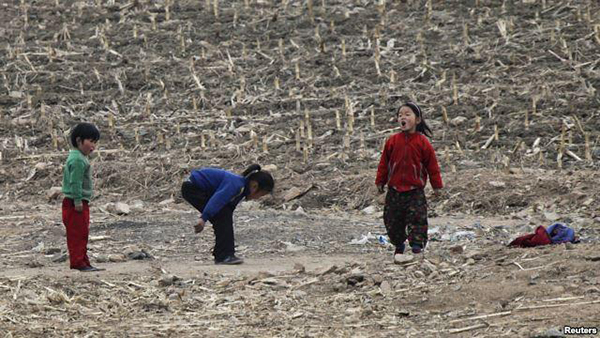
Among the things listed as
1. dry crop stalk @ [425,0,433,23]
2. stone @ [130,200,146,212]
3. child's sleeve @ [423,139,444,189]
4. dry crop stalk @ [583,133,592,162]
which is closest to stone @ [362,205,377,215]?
stone @ [130,200,146,212]

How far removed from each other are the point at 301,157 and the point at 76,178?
673 cm

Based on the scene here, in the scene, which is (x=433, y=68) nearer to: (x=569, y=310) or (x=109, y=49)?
(x=109, y=49)

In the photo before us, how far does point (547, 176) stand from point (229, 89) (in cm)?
650

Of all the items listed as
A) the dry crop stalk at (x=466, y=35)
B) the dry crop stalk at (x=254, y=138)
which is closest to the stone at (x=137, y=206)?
the dry crop stalk at (x=254, y=138)

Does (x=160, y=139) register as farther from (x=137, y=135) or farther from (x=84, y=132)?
(x=84, y=132)

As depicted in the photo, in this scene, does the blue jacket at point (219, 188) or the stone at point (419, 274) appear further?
the blue jacket at point (219, 188)

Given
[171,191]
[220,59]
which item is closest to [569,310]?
[171,191]

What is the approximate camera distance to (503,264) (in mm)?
8414

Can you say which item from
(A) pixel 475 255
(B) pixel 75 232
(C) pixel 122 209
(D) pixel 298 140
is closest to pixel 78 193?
(B) pixel 75 232

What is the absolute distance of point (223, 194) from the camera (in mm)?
9930

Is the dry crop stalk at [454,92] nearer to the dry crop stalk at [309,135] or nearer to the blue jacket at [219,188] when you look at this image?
the dry crop stalk at [309,135]

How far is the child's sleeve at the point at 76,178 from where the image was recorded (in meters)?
9.63

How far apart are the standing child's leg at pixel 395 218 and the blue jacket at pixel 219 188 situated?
1.25 metres

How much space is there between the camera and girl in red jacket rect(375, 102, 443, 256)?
373 inches
